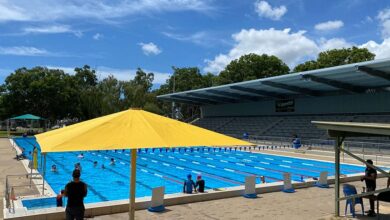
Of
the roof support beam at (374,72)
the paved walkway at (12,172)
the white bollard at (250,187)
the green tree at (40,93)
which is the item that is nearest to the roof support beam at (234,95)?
the roof support beam at (374,72)

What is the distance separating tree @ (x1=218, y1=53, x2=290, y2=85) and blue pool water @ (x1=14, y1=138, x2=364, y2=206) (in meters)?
36.0

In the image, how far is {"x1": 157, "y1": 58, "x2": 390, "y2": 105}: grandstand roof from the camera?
2414 centimetres

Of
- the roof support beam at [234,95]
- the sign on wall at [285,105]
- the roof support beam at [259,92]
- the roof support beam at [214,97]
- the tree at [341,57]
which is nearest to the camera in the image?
the roof support beam at [259,92]

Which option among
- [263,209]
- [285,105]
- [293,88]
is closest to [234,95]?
[285,105]

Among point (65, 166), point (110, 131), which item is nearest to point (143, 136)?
point (110, 131)

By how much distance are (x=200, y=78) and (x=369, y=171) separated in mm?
64924

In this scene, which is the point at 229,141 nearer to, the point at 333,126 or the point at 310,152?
the point at 333,126

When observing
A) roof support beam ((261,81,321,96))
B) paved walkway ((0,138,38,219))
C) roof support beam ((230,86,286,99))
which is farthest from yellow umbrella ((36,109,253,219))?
roof support beam ((230,86,286,99))

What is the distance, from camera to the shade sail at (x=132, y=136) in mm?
4602

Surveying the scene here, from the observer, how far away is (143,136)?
4.95 m

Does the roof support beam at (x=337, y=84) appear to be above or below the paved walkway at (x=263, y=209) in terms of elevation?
above

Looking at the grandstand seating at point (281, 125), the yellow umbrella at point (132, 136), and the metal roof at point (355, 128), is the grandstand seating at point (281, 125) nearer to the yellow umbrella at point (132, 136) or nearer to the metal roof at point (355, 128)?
the metal roof at point (355, 128)

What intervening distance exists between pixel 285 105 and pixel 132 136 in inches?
1457

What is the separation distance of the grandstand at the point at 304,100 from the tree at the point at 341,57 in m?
16.9
